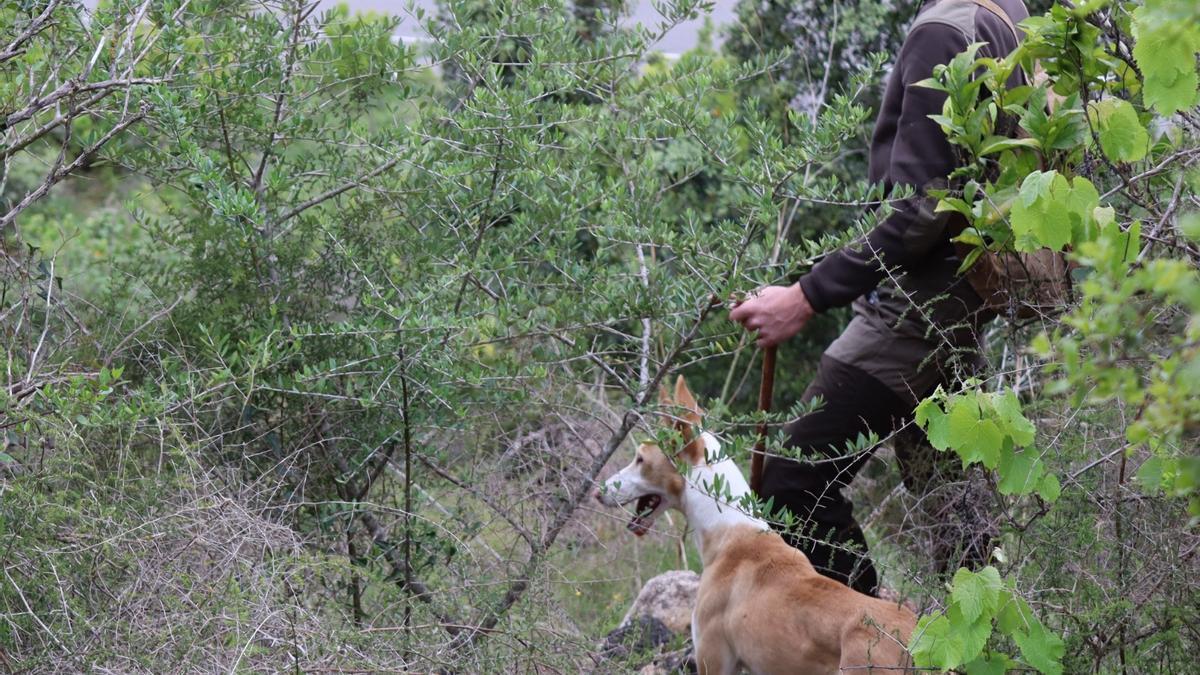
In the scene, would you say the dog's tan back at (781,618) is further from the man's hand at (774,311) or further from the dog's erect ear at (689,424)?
the man's hand at (774,311)

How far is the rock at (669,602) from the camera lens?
5.22 meters

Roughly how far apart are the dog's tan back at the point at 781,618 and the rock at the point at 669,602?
64 cm

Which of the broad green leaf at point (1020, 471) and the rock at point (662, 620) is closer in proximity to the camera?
the broad green leaf at point (1020, 471)

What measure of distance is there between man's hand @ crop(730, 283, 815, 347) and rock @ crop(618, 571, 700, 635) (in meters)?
1.41

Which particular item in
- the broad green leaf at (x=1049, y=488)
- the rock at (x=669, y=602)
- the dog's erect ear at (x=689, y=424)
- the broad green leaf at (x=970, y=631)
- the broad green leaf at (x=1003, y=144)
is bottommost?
the rock at (x=669, y=602)

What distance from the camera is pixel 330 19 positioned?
4.46 m

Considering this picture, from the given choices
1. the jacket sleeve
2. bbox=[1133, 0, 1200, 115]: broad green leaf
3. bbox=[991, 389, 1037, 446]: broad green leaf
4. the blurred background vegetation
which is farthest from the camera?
the jacket sleeve

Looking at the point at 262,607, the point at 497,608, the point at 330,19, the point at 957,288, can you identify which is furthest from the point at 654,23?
the point at 262,607

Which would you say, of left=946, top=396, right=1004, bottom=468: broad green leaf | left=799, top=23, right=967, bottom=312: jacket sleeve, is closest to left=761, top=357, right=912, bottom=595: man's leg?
left=799, top=23, right=967, bottom=312: jacket sleeve

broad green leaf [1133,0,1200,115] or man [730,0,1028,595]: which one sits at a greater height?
broad green leaf [1133,0,1200,115]

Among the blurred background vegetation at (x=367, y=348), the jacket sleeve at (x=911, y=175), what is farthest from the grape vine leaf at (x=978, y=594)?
the jacket sleeve at (x=911, y=175)

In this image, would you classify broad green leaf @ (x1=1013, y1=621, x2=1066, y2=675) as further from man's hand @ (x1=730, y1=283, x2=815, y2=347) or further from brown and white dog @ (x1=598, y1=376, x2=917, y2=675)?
man's hand @ (x1=730, y1=283, x2=815, y2=347)

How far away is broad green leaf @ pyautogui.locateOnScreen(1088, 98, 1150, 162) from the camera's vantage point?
2.93 meters

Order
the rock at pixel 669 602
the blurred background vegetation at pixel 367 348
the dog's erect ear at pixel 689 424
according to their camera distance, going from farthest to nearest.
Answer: the rock at pixel 669 602, the dog's erect ear at pixel 689 424, the blurred background vegetation at pixel 367 348
